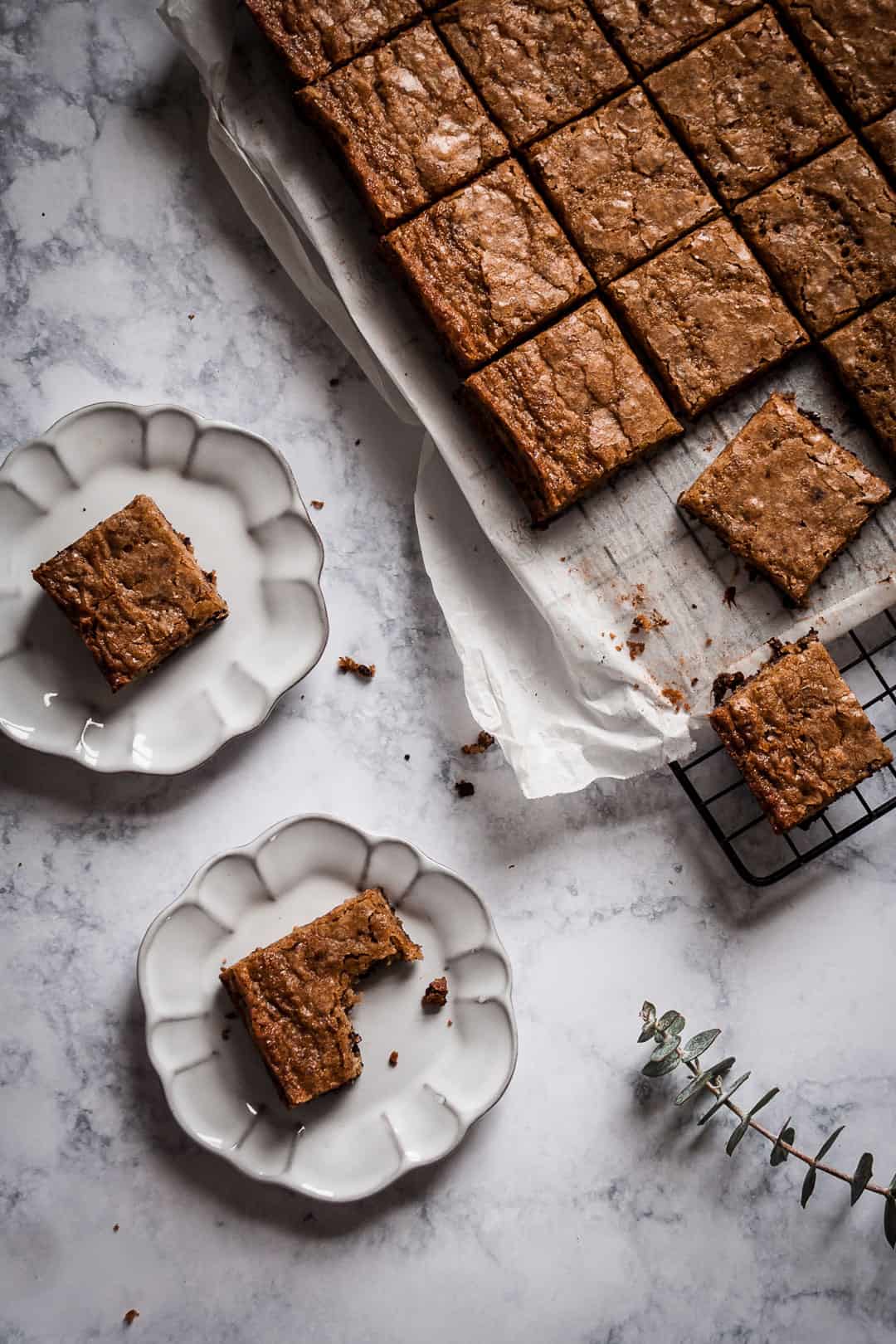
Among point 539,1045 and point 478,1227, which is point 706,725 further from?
point 478,1227

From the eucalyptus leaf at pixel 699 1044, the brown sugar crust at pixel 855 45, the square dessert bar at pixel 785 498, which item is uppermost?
the brown sugar crust at pixel 855 45

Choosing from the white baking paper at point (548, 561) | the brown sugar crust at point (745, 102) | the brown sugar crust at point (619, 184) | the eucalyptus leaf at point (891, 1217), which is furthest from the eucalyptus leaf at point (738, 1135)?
the brown sugar crust at point (745, 102)

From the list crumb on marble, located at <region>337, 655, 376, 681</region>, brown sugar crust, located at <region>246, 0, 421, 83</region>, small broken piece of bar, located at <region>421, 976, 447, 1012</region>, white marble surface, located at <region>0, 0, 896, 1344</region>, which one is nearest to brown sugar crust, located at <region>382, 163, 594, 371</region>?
white marble surface, located at <region>0, 0, 896, 1344</region>

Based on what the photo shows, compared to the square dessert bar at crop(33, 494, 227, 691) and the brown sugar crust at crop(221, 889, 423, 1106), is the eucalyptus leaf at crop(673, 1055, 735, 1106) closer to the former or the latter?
the brown sugar crust at crop(221, 889, 423, 1106)

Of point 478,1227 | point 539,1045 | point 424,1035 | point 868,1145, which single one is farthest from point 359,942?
point 868,1145

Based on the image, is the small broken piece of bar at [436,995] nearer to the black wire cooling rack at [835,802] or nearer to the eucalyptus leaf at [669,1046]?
the eucalyptus leaf at [669,1046]
